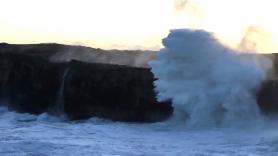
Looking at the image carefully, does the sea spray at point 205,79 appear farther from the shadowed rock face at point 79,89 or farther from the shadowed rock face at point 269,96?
the shadowed rock face at point 79,89

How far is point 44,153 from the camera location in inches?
693

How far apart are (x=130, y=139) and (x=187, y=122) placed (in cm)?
463

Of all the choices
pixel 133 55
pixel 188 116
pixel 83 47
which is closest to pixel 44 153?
pixel 188 116

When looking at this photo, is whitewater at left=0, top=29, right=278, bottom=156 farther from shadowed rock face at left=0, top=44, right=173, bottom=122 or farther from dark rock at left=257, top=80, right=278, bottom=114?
shadowed rock face at left=0, top=44, right=173, bottom=122

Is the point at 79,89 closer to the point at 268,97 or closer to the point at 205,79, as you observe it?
the point at 205,79

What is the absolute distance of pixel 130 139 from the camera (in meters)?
21.4

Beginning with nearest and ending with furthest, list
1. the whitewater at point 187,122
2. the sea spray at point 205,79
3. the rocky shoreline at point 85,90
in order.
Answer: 1. the whitewater at point 187,122
2. the sea spray at point 205,79
3. the rocky shoreline at point 85,90

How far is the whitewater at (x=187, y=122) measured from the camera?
18.7 m

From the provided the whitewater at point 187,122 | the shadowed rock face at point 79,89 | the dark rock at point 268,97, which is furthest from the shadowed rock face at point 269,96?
the shadowed rock face at point 79,89

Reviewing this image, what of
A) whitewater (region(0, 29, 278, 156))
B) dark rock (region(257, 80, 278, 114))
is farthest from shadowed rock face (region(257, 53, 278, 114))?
whitewater (region(0, 29, 278, 156))

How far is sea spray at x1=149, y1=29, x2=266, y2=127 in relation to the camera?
25188 mm

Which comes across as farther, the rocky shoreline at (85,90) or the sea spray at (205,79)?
the rocky shoreline at (85,90)

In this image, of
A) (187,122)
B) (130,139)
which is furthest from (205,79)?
(130,139)

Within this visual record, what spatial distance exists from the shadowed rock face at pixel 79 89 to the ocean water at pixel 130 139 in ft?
4.96
